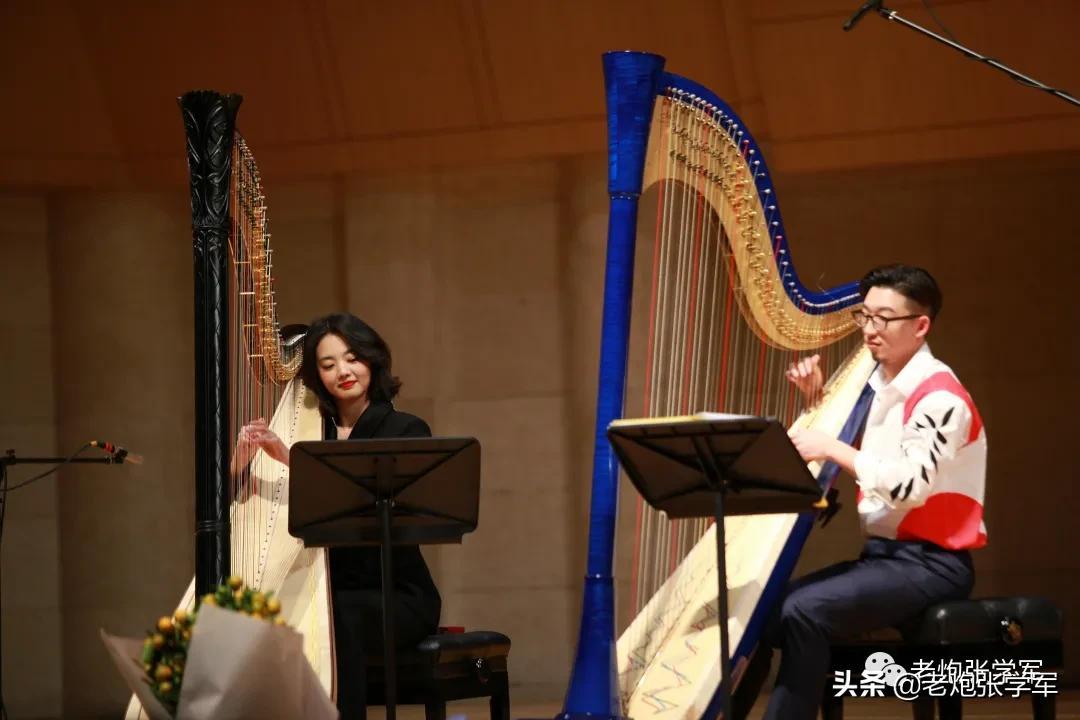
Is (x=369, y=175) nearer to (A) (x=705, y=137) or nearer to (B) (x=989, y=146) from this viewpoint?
(B) (x=989, y=146)

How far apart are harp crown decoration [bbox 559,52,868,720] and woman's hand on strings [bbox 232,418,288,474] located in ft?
3.22

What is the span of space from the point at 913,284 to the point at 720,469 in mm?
1019

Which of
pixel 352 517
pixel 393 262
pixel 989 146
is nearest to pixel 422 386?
pixel 393 262

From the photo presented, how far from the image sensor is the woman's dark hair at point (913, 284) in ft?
13.8

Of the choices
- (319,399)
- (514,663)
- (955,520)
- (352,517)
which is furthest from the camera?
(514,663)

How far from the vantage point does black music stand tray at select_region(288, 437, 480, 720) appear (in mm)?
3639

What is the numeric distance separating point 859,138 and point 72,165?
360cm

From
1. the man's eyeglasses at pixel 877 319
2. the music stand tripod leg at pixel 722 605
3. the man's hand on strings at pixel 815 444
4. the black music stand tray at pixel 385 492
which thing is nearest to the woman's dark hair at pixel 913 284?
the man's eyeglasses at pixel 877 319

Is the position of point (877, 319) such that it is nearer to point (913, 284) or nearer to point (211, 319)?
point (913, 284)

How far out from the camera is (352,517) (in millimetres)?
3781

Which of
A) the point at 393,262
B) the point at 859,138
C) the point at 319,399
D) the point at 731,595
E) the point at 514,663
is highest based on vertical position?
Result: the point at 859,138

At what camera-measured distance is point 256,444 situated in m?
4.19

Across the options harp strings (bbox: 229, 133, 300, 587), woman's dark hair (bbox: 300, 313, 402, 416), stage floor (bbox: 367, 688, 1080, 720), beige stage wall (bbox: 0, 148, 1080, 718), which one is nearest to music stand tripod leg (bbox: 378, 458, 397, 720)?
harp strings (bbox: 229, 133, 300, 587)

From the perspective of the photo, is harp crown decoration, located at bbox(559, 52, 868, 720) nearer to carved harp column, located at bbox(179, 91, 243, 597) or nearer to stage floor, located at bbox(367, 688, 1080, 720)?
carved harp column, located at bbox(179, 91, 243, 597)
